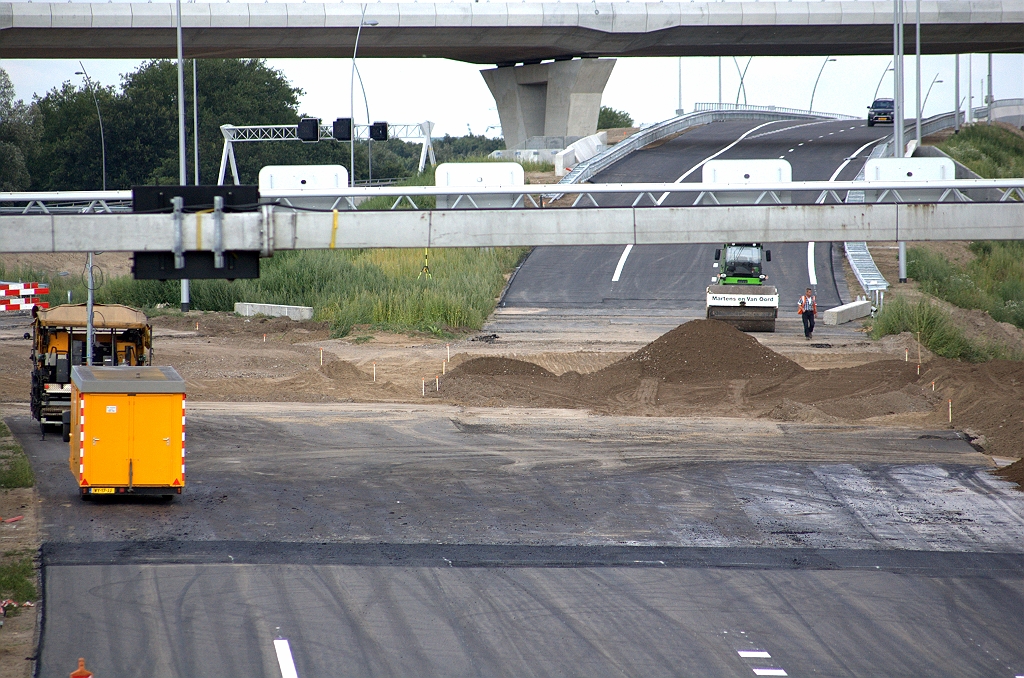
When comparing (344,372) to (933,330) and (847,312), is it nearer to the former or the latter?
(933,330)

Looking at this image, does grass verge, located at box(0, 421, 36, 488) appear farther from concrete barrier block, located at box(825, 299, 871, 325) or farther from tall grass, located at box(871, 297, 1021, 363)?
concrete barrier block, located at box(825, 299, 871, 325)

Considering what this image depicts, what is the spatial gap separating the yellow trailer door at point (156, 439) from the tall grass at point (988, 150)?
46.7m

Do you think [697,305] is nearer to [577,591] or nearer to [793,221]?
[793,221]

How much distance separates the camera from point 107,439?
1620cm

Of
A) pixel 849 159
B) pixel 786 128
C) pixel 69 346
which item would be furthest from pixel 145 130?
pixel 69 346

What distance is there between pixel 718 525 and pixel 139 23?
175 feet

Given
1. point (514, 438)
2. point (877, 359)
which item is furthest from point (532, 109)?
point (514, 438)

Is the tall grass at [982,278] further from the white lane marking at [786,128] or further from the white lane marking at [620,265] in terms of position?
the white lane marking at [786,128]

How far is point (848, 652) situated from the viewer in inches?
440

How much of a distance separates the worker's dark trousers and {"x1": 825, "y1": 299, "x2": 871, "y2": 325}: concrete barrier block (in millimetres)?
3506

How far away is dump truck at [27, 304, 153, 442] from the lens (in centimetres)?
2169

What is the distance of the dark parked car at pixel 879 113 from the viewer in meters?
75.6

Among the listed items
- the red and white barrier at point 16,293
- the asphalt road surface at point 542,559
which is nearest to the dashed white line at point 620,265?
the red and white barrier at point 16,293

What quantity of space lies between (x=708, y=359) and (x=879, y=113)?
179 feet
